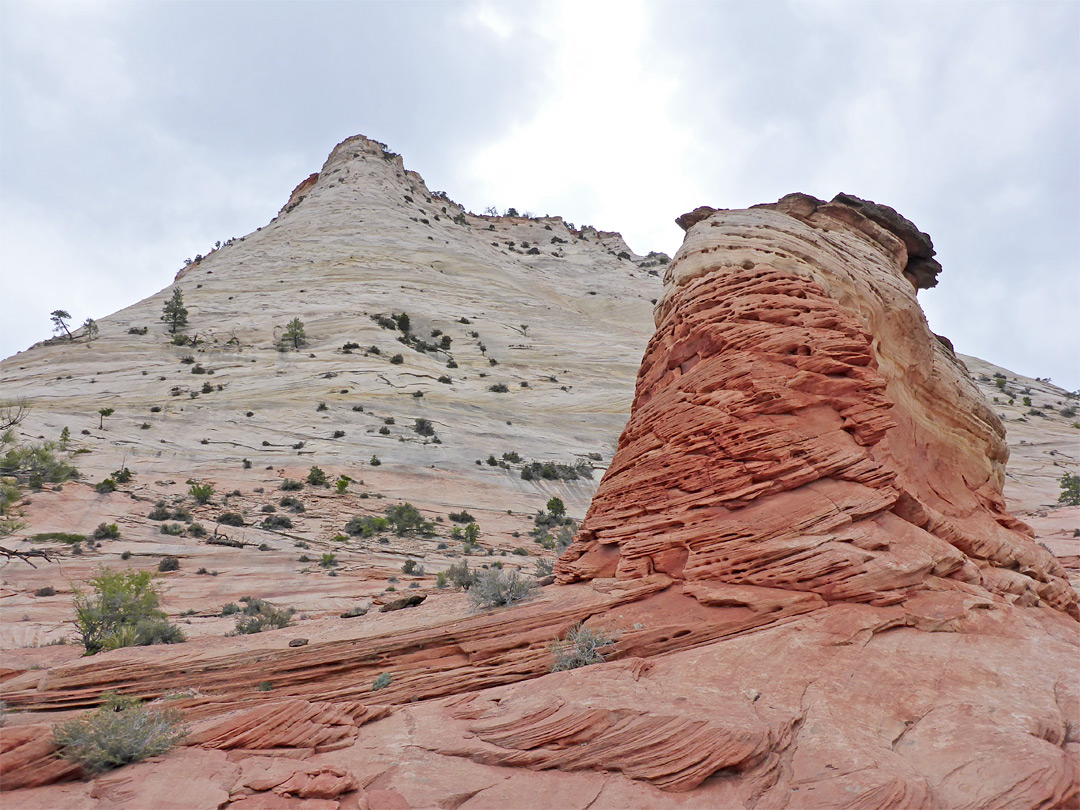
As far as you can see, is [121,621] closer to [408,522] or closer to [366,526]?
[366,526]

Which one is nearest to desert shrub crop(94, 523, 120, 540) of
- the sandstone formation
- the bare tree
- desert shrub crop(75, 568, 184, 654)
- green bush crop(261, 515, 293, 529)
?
the sandstone formation

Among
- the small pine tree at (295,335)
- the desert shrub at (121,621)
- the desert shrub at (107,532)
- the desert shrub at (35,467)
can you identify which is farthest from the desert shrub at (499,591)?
the small pine tree at (295,335)

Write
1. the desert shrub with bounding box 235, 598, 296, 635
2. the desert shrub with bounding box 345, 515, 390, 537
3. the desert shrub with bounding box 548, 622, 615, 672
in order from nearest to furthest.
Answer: the desert shrub with bounding box 548, 622, 615, 672 → the desert shrub with bounding box 235, 598, 296, 635 → the desert shrub with bounding box 345, 515, 390, 537

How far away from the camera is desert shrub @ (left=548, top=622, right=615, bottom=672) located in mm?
7188

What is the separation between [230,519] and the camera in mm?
21516

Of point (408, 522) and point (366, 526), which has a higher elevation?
point (408, 522)

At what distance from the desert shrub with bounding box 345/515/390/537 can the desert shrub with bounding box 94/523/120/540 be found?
650 cm

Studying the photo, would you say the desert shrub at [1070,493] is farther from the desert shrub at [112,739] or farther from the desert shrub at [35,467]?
the desert shrub at [35,467]

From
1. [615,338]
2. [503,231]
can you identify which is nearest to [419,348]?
[615,338]

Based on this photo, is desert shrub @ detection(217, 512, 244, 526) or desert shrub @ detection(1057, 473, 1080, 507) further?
desert shrub @ detection(1057, 473, 1080, 507)

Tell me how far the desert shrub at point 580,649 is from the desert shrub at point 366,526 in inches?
627

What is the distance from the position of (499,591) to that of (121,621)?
7.18 metres

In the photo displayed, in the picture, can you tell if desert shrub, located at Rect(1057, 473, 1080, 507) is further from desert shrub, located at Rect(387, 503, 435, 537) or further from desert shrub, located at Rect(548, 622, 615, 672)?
desert shrub, located at Rect(548, 622, 615, 672)

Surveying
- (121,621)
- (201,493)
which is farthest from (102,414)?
(121,621)
